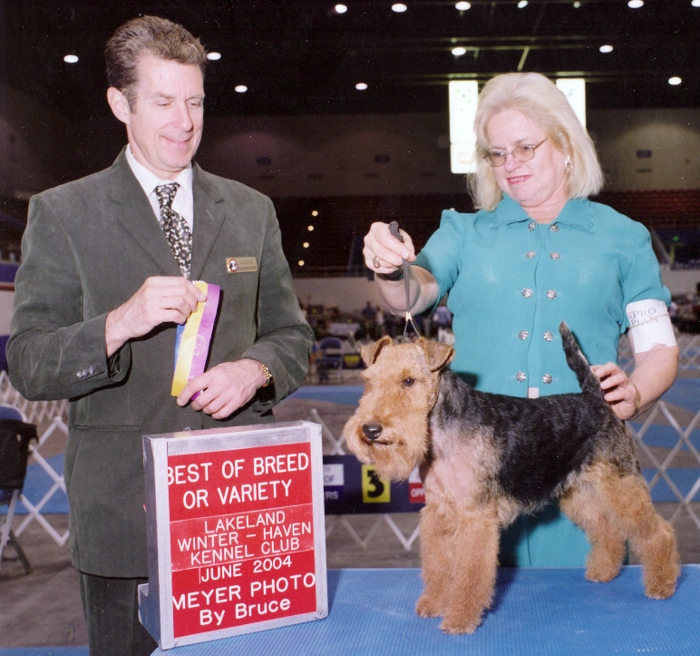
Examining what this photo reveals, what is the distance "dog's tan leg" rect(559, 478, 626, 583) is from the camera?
53.4 inches

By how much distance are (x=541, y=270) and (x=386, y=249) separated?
0.43m

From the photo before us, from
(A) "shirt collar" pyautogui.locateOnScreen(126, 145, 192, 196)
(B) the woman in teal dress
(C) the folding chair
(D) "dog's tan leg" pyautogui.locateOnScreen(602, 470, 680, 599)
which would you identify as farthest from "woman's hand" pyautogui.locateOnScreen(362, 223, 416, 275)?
(C) the folding chair

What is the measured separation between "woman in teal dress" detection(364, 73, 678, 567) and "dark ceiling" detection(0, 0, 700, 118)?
1.44 m

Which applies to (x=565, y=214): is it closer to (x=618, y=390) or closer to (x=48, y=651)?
(x=618, y=390)

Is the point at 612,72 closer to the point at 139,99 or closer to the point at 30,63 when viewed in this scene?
the point at 30,63

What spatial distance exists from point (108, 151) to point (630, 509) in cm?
228

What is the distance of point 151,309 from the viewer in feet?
3.77

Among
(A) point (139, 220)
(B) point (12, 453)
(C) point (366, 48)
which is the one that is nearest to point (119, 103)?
(A) point (139, 220)

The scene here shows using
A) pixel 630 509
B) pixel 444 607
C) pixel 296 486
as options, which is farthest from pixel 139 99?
pixel 630 509

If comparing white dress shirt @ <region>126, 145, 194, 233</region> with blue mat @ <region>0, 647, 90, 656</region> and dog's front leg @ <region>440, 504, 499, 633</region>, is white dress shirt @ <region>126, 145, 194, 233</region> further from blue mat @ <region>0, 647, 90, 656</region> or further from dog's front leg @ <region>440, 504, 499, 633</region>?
blue mat @ <region>0, 647, 90, 656</region>

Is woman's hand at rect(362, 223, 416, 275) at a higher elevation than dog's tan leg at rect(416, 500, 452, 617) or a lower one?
higher

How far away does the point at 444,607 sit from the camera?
121 centimetres

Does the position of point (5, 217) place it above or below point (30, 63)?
below

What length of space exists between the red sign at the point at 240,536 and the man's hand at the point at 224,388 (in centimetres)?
15
